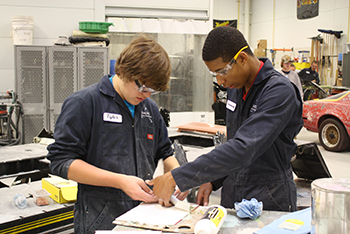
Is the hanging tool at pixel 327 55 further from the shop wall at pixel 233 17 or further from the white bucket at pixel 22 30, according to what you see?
the white bucket at pixel 22 30

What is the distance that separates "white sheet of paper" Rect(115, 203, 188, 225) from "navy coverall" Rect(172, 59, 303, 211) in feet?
0.38

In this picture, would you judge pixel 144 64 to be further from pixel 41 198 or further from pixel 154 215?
pixel 41 198

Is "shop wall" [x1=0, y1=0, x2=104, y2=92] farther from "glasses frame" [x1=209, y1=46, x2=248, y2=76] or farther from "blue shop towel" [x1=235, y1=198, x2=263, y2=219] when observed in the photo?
"blue shop towel" [x1=235, y1=198, x2=263, y2=219]

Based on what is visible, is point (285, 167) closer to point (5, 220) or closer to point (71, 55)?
point (5, 220)

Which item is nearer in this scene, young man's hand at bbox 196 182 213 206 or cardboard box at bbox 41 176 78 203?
young man's hand at bbox 196 182 213 206

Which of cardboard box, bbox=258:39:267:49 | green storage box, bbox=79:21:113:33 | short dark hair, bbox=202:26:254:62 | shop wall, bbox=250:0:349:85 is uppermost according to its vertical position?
shop wall, bbox=250:0:349:85

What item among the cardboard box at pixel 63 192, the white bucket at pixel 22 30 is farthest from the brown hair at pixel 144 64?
the white bucket at pixel 22 30

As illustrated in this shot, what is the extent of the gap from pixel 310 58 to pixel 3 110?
10629 millimetres

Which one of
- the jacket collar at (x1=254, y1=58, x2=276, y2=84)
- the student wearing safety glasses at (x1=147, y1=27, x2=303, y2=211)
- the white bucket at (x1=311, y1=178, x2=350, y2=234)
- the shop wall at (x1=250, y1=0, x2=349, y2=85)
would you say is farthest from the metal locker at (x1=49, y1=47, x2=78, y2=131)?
the shop wall at (x1=250, y1=0, x2=349, y2=85)

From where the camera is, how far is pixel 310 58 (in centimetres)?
1231

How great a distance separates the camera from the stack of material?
5861 millimetres

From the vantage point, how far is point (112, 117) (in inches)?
58.3

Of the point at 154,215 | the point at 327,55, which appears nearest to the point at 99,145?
the point at 154,215

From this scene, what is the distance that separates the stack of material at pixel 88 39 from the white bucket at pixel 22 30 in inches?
30.8
